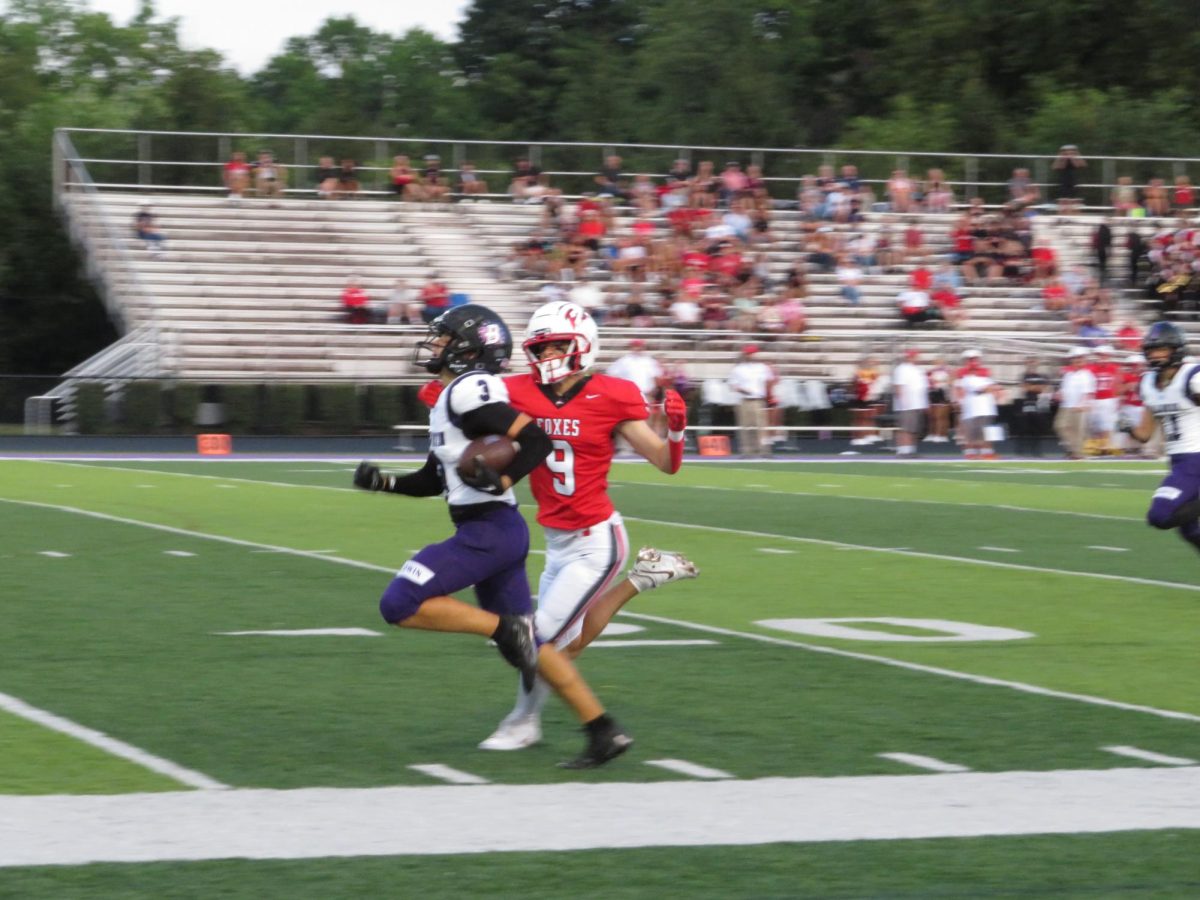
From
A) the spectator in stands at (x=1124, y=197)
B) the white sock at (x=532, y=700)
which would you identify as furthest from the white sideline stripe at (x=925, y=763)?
the spectator in stands at (x=1124, y=197)

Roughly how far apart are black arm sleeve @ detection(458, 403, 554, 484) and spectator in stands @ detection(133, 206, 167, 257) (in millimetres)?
Answer: 28232

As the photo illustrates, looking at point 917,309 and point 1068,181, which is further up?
point 1068,181

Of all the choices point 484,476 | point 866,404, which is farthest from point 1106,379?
point 484,476

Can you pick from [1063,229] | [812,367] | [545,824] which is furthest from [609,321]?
[545,824]

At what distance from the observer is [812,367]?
32.6 metres

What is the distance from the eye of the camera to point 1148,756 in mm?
6914

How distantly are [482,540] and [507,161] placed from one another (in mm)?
31011

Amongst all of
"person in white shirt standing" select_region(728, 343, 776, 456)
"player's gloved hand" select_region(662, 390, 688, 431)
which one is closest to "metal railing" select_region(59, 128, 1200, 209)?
"person in white shirt standing" select_region(728, 343, 776, 456)

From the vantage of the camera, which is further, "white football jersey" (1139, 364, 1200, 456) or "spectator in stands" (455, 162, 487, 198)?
"spectator in stands" (455, 162, 487, 198)

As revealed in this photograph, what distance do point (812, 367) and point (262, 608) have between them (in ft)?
73.6

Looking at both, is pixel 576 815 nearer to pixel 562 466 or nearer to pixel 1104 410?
pixel 562 466

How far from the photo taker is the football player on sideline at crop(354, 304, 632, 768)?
659 centimetres

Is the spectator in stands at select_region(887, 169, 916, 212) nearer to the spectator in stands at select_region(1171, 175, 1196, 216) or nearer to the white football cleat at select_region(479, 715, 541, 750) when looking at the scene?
the spectator in stands at select_region(1171, 175, 1196, 216)

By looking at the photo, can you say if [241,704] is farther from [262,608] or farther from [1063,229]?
[1063,229]
